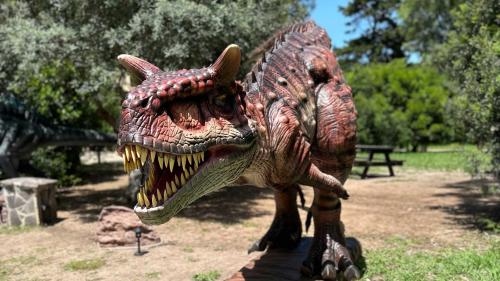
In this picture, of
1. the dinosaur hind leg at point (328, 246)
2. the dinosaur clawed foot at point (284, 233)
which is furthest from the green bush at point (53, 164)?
the dinosaur hind leg at point (328, 246)

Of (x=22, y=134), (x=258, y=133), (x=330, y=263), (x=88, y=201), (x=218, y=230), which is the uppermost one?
(x=22, y=134)

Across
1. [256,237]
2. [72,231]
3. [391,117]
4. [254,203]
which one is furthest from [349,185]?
[391,117]

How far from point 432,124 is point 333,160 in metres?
20.5

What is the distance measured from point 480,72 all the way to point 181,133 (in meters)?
4.99

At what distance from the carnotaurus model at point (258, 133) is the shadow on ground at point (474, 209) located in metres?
3.22

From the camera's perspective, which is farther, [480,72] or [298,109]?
[480,72]

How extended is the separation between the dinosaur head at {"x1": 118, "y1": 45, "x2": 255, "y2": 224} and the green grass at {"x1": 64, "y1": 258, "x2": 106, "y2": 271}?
3.16 m

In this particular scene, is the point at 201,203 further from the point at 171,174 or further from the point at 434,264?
the point at 171,174

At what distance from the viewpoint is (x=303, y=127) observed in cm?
349

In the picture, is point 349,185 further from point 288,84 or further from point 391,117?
point 391,117

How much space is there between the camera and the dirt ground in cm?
521

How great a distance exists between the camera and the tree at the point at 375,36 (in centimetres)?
3422

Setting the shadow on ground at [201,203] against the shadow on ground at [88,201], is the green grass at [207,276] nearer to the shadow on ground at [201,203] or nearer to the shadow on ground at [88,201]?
the shadow on ground at [201,203]

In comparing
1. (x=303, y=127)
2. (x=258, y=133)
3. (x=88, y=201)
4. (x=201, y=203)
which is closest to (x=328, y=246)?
(x=303, y=127)
